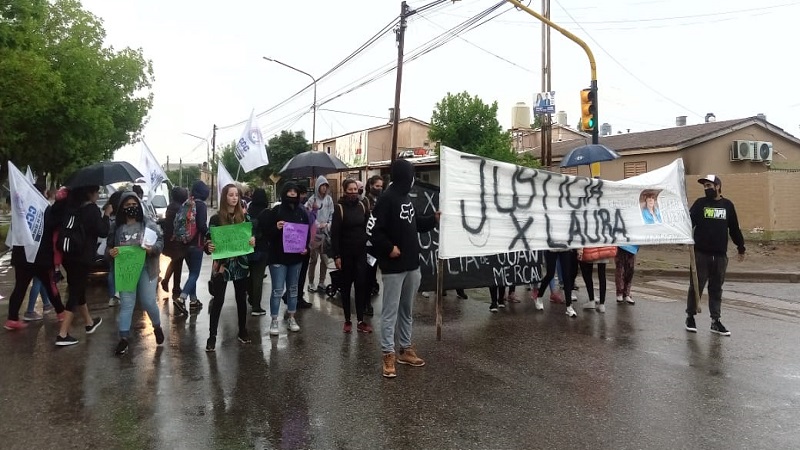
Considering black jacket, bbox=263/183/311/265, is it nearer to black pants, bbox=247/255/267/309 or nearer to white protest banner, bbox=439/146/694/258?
black pants, bbox=247/255/267/309

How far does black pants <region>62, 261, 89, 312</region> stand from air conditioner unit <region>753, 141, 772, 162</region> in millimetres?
22696

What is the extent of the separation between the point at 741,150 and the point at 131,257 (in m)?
21.7

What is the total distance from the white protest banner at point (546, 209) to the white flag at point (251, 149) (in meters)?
4.55

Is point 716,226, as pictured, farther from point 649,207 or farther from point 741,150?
point 741,150

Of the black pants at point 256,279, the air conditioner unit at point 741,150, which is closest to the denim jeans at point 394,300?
the black pants at point 256,279

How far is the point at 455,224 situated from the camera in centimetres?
575

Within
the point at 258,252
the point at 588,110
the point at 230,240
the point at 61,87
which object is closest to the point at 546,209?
the point at 258,252

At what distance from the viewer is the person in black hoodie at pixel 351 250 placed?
662 cm

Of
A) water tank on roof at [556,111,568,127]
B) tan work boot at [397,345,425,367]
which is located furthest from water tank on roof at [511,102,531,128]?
tan work boot at [397,345,425,367]

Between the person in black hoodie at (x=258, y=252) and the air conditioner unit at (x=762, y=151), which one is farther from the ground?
the air conditioner unit at (x=762, y=151)

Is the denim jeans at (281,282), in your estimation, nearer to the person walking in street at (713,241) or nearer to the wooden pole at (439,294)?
the wooden pole at (439,294)

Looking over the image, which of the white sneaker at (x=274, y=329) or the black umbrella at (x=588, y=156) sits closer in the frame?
the white sneaker at (x=274, y=329)

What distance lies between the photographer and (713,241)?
6637mm

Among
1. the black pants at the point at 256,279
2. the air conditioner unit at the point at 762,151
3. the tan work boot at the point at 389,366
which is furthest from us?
the air conditioner unit at the point at 762,151
